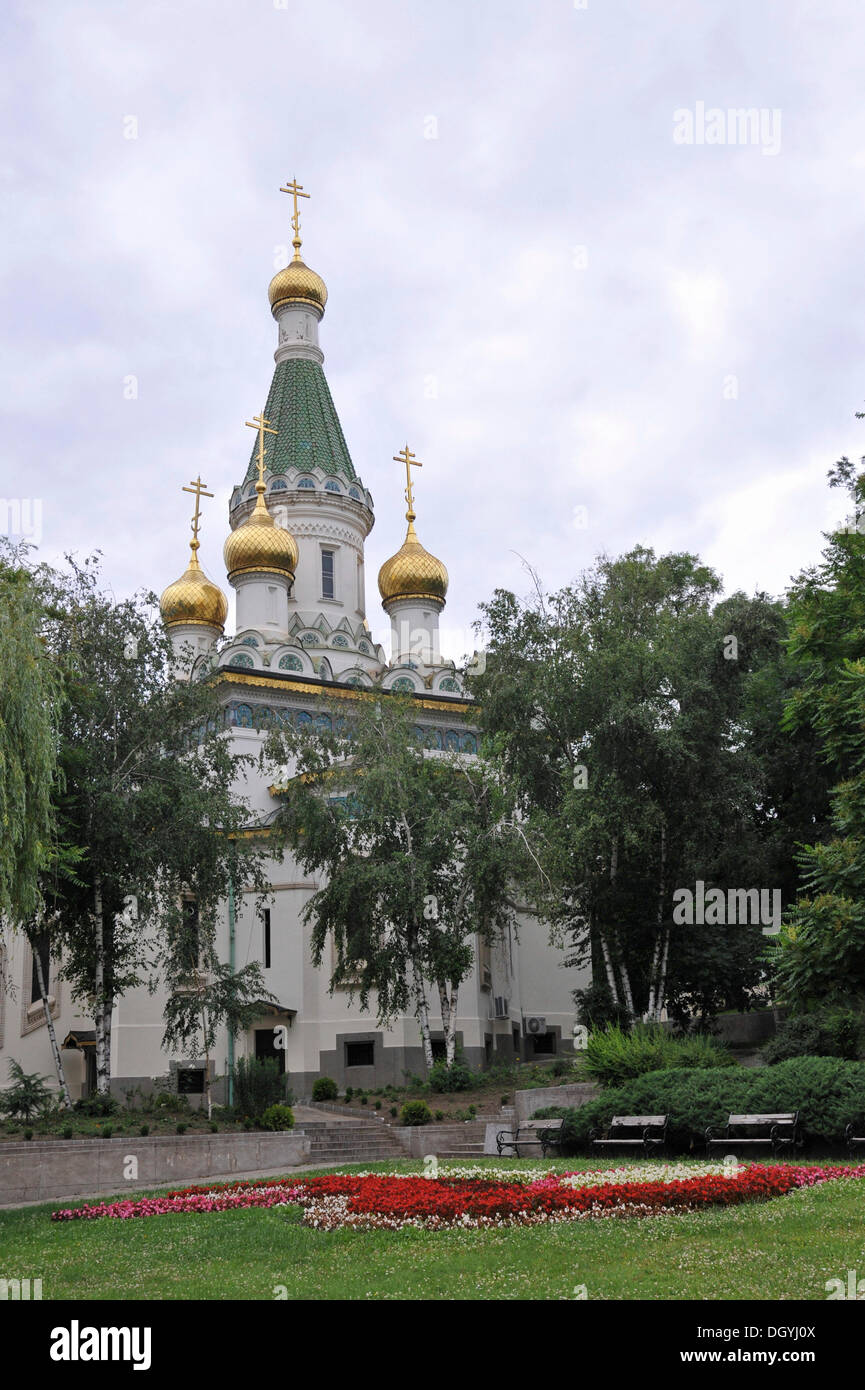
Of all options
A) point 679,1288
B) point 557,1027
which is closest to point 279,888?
point 557,1027

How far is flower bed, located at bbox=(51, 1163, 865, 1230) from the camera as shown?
11.2 meters

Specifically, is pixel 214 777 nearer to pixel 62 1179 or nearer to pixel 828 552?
pixel 62 1179

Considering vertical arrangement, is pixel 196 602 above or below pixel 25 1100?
above

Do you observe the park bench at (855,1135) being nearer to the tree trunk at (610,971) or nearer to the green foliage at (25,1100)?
the tree trunk at (610,971)

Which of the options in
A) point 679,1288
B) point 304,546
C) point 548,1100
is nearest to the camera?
point 679,1288

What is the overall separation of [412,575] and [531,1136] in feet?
85.9

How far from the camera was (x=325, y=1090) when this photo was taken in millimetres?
27969

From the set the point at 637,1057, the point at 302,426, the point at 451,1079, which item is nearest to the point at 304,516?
the point at 302,426

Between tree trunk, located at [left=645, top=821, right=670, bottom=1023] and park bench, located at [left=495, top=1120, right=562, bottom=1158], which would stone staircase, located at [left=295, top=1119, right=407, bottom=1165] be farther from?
tree trunk, located at [left=645, top=821, right=670, bottom=1023]

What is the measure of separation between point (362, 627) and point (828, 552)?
20.0 meters

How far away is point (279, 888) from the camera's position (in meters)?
32.8

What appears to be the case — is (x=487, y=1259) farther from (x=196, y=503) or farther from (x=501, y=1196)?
(x=196, y=503)

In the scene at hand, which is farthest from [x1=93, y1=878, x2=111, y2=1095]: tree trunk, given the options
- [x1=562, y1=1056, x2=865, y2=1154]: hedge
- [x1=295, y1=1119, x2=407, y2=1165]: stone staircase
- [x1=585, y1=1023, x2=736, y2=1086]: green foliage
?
[x1=562, y1=1056, x2=865, y2=1154]: hedge

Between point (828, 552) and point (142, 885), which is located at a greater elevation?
point (828, 552)
